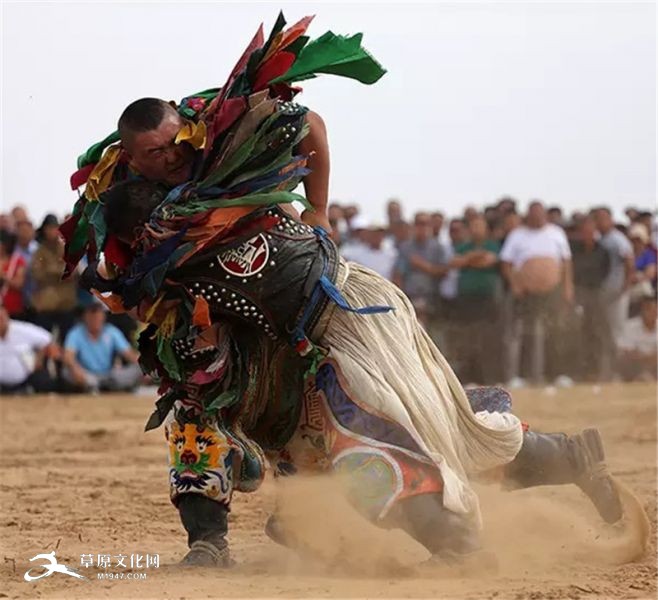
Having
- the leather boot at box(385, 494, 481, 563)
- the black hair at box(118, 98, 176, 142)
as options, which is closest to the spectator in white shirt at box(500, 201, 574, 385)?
the leather boot at box(385, 494, 481, 563)

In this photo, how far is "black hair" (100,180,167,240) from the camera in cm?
518

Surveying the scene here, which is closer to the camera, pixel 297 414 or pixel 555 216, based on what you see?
pixel 297 414

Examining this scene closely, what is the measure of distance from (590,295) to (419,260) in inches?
69.4

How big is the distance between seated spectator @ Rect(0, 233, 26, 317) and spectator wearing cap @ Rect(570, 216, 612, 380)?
17.2 feet

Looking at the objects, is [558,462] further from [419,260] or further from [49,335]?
[49,335]

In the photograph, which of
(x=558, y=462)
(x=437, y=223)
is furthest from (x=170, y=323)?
(x=437, y=223)

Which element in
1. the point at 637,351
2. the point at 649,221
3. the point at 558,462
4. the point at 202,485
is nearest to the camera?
the point at 202,485

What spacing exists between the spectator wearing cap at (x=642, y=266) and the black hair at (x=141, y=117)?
10.3 meters

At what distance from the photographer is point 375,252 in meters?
14.3

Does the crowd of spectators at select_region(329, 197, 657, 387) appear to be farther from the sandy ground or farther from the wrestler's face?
the wrestler's face

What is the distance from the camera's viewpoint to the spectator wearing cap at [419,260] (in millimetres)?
14195
